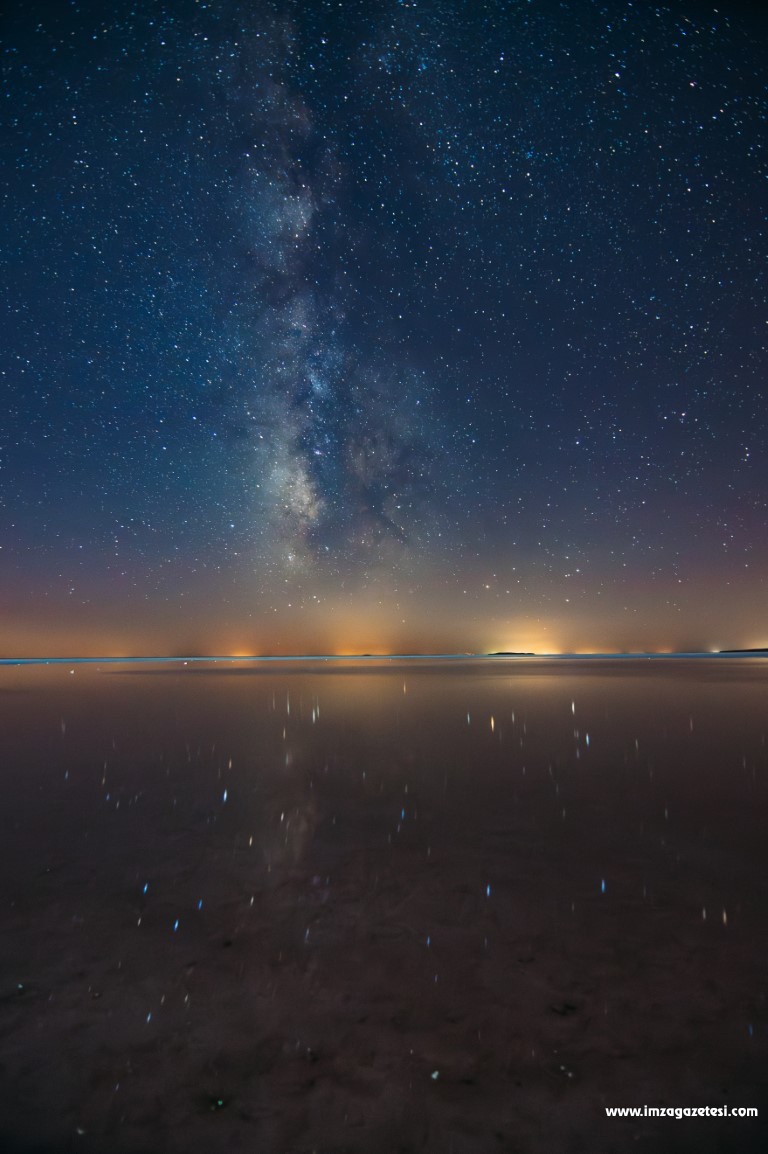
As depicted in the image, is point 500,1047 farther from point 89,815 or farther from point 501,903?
point 89,815

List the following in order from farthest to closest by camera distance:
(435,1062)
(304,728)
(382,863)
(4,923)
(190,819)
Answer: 1. (304,728)
2. (190,819)
3. (382,863)
4. (4,923)
5. (435,1062)

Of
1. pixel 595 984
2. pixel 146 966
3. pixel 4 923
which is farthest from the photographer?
pixel 4 923

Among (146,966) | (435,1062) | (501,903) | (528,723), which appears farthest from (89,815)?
(528,723)

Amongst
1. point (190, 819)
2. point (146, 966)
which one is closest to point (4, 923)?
Result: point (146, 966)

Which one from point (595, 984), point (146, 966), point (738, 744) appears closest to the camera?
point (595, 984)

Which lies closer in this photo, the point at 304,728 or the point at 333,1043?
the point at 333,1043

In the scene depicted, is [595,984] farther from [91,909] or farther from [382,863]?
[91,909]
